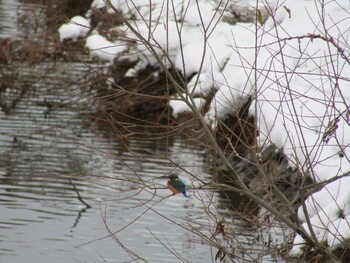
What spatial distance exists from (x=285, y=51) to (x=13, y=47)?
22.1ft

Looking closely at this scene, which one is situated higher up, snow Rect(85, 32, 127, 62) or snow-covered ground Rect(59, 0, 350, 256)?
snow-covered ground Rect(59, 0, 350, 256)

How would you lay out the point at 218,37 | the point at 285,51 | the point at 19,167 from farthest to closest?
the point at 218,37 < the point at 285,51 < the point at 19,167

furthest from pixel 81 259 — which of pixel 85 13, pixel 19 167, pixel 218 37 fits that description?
pixel 85 13

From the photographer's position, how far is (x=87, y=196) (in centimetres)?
1295

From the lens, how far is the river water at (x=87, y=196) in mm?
10164

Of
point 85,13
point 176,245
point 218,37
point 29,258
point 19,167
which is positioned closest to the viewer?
point 29,258

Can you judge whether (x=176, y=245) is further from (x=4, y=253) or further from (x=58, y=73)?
(x=58, y=73)

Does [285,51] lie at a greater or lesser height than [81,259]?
greater

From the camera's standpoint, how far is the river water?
10164mm

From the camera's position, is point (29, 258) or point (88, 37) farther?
point (88, 37)

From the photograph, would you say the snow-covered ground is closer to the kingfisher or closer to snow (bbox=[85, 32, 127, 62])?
snow (bbox=[85, 32, 127, 62])

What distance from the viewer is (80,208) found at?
1241cm

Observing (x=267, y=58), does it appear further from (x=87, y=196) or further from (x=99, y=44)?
(x=99, y=44)

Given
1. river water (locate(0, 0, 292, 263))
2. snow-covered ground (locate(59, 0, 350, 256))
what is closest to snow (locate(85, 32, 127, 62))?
snow-covered ground (locate(59, 0, 350, 256))
